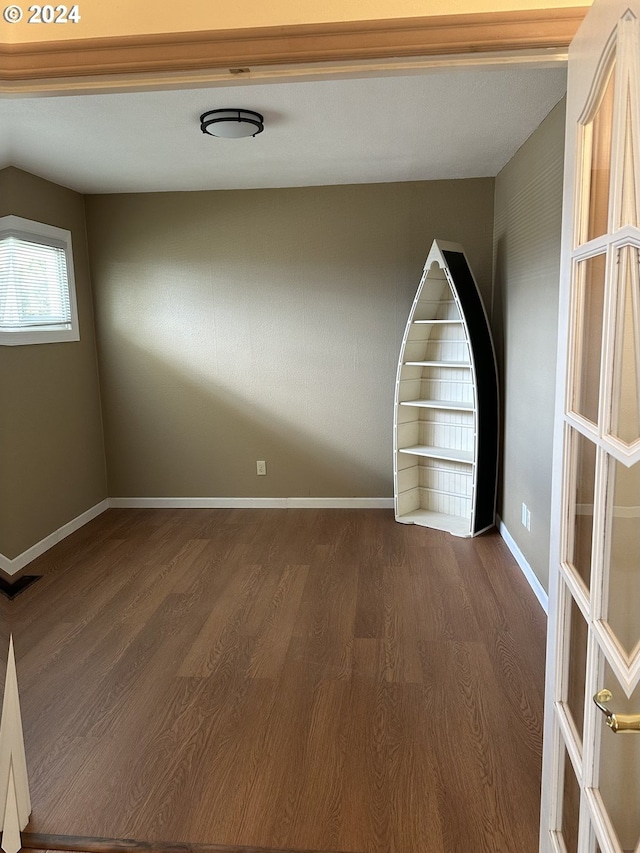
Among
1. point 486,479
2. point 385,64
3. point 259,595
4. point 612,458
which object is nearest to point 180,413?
point 259,595

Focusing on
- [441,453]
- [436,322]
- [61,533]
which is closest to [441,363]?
[436,322]

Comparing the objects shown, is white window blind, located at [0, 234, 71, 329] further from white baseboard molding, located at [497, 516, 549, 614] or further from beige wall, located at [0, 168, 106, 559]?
white baseboard molding, located at [497, 516, 549, 614]

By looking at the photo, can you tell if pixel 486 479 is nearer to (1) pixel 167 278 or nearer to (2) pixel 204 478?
(2) pixel 204 478

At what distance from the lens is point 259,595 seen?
11.6 ft

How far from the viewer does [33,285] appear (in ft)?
13.7

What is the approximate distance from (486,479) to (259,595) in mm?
1700

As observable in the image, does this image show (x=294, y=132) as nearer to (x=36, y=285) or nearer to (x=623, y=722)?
(x=36, y=285)

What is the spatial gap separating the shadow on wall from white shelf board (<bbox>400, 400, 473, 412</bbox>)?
1.12ft

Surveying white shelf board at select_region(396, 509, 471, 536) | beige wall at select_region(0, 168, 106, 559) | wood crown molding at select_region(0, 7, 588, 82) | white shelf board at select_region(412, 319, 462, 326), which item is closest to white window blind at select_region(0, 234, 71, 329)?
beige wall at select_region(0, 168, 106, 559)

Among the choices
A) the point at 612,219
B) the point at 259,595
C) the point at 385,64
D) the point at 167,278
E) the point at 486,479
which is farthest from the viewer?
the point at 167,278

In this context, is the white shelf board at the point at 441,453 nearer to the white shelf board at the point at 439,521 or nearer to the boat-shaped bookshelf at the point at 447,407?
the boat-shaped bookshelf at the point at 447,407

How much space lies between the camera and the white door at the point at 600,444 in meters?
1.09

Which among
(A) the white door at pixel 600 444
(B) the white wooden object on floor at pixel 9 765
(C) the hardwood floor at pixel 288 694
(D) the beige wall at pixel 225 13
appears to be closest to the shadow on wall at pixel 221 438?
(C) the hardwood floor at pixel 288 694

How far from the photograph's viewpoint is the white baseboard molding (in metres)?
3.28
